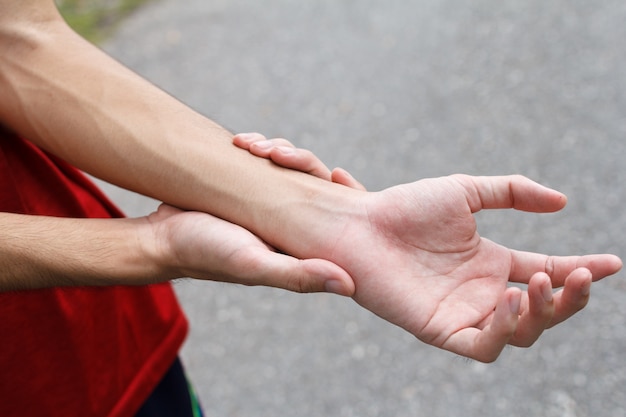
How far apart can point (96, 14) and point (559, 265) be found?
4575mm

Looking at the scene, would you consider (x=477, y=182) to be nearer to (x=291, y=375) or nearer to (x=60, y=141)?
(x=60, y=141)

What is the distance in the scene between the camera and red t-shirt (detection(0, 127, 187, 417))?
144 cm

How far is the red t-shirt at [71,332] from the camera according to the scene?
144 cm

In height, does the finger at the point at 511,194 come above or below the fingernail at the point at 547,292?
above

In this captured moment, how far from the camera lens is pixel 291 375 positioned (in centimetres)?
277

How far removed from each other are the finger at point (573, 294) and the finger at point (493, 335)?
0.28 feet

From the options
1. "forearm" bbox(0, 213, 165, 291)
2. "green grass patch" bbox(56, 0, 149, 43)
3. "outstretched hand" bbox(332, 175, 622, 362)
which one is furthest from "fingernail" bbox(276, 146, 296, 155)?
"green grass patch" bbox(56, 0, 149, 43)

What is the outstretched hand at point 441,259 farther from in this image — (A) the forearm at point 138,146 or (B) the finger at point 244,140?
(B) the finger at point 244,140

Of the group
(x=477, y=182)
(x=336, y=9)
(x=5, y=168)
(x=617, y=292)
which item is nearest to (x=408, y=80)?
(x=336, y=9)

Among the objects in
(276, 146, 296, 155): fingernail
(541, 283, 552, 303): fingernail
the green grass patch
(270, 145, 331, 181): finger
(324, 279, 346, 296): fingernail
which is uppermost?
(541, 283, 552, 303): fingernail

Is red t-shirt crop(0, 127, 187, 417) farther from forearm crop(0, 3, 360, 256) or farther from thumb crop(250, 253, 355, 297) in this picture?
thumb crop(250, 253, 355, 297)

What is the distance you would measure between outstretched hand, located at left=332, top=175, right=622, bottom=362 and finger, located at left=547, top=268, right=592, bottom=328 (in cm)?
7

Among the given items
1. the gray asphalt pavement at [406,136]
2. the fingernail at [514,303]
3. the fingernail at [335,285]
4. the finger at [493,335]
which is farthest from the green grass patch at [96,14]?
the fingernail at [514,303]

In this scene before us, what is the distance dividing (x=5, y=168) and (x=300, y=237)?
594mm
